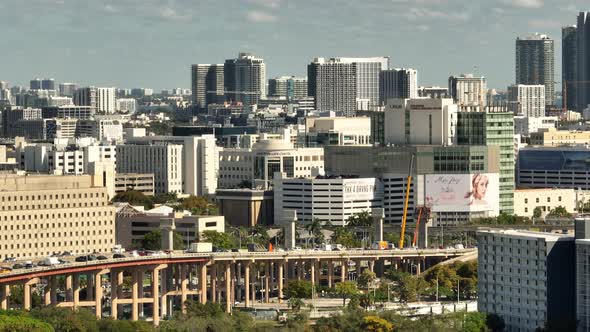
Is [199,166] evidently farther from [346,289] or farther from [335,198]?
[346,289]

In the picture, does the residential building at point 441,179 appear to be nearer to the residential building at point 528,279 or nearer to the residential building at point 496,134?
the residential building at point 496,134

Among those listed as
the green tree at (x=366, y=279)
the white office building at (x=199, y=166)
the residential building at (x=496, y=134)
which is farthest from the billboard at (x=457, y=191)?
the white office building at (x=199, y=166)

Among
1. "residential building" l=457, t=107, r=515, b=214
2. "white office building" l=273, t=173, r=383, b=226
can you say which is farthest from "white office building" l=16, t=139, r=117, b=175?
"residential building" l=457, t=107, r=515, b=214

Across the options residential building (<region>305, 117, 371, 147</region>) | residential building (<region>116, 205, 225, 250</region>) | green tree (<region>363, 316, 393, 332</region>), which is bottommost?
green tree (<region>363, 316, 393, 332</region>)

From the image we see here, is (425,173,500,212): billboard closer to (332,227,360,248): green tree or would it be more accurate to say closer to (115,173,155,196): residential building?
(332,227,360,248): green tree

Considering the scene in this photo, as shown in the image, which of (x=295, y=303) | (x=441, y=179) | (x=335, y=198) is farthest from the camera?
(x=335, y=198)

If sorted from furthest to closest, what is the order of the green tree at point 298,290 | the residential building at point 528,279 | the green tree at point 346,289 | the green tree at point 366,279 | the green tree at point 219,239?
1. the green tree at point 219,239
2. the green tree at point 366,279
3. the green tree at point 298,290
4. the green tree at point 346,289
5. the residential building at point 528,279

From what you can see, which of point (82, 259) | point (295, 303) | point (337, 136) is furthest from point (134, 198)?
point (295, 303)
